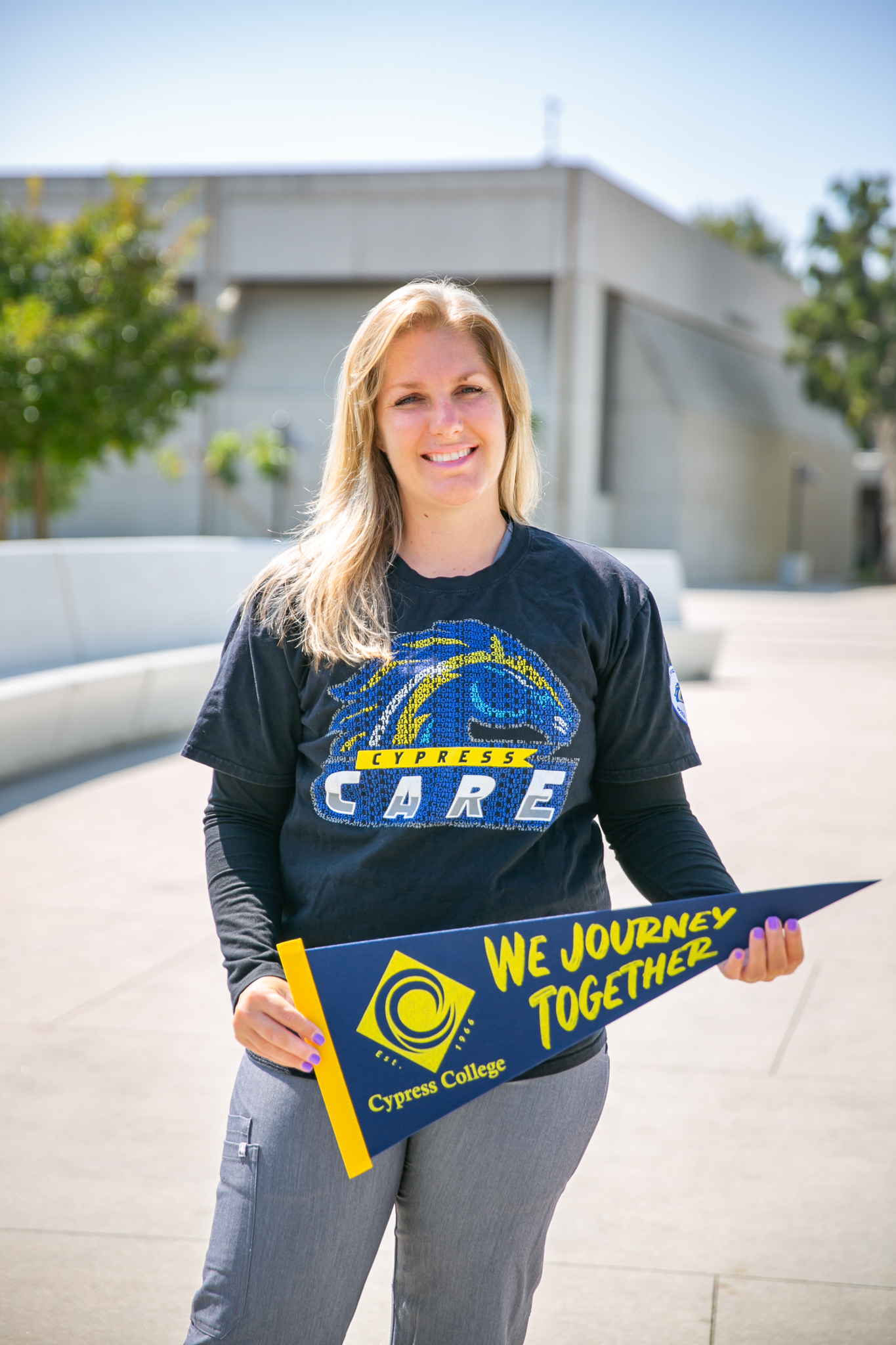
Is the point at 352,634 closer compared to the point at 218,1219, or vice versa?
the point at 218,1219

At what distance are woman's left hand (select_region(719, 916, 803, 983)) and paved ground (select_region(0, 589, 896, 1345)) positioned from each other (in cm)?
121

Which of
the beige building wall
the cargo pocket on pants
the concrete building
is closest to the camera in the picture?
the cargo pocket on pants

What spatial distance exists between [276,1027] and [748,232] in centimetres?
6845

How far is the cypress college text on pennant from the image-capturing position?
1.64 metres

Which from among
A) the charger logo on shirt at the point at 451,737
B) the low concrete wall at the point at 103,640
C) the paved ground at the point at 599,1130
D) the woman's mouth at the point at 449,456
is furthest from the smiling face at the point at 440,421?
the low concrete wall at the point at 103,640

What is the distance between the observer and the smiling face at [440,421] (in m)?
1.88

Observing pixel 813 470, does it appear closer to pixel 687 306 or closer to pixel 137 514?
pixel 687 306

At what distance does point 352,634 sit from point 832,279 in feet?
128

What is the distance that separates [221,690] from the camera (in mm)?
1866

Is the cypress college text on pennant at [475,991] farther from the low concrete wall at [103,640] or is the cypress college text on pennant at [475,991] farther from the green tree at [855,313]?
the green tree at [855,313]

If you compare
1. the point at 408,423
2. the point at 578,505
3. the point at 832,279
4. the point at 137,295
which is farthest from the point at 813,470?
the point at 408,423

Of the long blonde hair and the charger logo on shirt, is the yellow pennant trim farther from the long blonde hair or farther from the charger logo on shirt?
the long blonde hair

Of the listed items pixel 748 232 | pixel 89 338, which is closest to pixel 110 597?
pixel 89 338

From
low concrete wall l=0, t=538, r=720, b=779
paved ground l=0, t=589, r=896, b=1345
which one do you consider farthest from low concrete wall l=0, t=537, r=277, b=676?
paved ground l=0, t=589, r=896, b=1345
